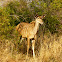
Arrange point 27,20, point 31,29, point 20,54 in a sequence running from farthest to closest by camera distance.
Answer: point 27,20 < point 31,29 < point 20,54

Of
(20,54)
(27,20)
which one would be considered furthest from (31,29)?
(27,20)

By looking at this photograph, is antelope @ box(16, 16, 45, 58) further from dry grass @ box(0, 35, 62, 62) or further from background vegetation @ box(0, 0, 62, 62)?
dry grass @ box(0, 35, 62, 62)

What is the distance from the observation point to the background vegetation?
551cm

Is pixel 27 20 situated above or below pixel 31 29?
above

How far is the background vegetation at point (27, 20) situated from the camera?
551 cm

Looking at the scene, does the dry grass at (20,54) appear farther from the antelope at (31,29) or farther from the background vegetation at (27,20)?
the antelope at (31,29)

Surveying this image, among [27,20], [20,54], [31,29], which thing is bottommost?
[20,54]

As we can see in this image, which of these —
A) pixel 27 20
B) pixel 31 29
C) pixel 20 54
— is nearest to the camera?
pixel 20 54

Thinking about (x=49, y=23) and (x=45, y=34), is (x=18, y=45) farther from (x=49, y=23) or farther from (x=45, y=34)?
(x=49, y=23)

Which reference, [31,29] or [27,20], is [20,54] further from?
[27,20]

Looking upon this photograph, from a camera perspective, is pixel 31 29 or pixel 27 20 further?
pixel 27 20

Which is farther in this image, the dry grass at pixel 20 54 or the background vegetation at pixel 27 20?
the background vegetation at pixel 27 20

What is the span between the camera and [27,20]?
749 centimetres

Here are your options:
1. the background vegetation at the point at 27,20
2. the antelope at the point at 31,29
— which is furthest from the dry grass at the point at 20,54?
the antelope at the point at 31,29
